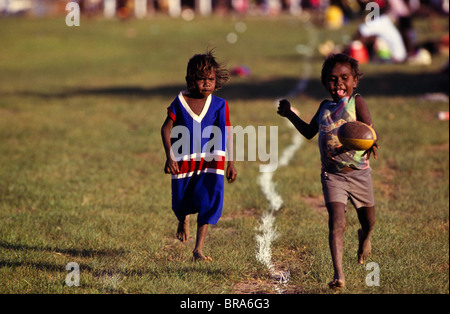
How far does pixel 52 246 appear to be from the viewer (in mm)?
5992

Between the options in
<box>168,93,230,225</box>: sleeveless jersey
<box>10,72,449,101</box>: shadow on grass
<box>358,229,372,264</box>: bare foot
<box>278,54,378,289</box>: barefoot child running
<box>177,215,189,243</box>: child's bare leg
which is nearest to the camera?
<box>278,54,378,289</box>: barefoot child running

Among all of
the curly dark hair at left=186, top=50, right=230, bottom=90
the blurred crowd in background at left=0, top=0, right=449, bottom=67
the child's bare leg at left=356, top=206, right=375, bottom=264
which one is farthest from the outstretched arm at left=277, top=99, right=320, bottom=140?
the blurred crowd in background at left=0, top=0, right=449, bottom=67

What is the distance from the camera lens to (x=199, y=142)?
5.31m

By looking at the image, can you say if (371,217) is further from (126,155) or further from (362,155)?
(126,155)

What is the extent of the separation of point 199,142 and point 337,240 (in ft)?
4.79

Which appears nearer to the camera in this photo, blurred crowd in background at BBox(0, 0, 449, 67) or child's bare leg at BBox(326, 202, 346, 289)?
child's bare leg at BBox(326, 202, 346, 289)

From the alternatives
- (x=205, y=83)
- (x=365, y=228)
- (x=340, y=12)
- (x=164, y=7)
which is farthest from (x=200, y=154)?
(x=164, y=7)

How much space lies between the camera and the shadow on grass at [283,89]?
15.5 m

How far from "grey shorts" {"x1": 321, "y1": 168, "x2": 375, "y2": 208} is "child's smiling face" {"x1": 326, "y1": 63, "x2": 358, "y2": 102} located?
63 cm

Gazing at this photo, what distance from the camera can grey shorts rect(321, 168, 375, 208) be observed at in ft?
16.1

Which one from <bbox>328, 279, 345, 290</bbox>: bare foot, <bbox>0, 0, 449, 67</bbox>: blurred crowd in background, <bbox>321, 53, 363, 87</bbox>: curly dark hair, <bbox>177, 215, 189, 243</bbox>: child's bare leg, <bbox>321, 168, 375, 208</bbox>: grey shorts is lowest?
<bbox>328, 279, 345, 290</bbox>: bare foot

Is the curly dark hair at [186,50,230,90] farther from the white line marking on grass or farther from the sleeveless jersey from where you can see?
the white line marking on grass

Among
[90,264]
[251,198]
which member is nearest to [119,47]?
[251,198]
